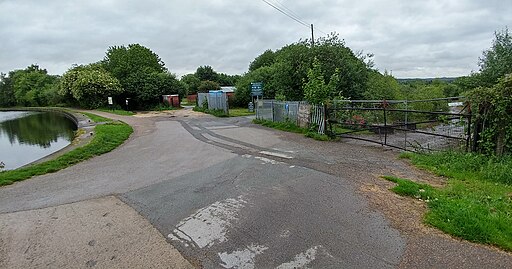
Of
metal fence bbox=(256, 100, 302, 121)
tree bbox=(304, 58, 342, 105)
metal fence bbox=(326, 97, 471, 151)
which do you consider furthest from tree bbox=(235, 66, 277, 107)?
tree bbox=(304, 58, 342, 105)

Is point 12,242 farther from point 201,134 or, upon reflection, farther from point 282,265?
point 201,134

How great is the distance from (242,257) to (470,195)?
4167 millimetres

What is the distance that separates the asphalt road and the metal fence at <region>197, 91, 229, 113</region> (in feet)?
56.1

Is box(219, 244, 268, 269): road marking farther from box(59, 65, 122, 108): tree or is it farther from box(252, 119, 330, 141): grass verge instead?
box(59, 65, 122, 108): tree

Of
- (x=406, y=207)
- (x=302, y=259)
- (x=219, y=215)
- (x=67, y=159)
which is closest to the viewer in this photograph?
(x=302, y=259)

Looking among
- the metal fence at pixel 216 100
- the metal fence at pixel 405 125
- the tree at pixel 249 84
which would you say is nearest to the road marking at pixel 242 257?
the metal fence at pixel 405 125

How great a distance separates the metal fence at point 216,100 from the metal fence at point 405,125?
13.1 meters

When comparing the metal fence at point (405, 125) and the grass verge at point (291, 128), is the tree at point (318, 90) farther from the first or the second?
the grass verge at point (291, 128)

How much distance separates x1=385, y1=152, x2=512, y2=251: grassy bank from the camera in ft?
13.0

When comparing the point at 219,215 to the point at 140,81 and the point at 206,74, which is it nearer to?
the point at 140,81

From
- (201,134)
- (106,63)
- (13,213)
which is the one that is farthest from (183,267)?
(106,63)

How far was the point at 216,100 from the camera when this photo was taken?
28.2m

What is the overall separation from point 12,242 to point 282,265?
11.8ft

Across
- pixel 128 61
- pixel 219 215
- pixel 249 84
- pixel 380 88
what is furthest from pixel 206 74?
pixel 219 215
